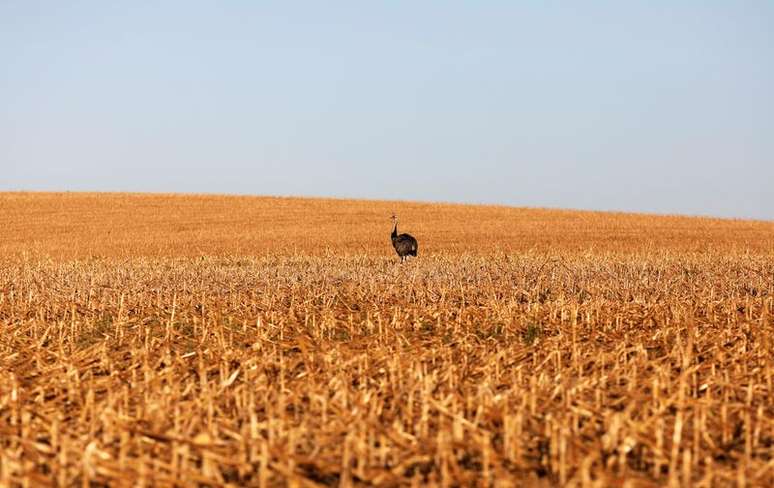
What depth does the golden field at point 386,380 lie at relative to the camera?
545 centimetres

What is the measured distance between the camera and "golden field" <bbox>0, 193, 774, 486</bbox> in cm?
545

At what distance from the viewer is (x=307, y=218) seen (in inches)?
1885

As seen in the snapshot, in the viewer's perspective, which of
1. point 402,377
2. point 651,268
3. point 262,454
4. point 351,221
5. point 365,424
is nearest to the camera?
point 262,454

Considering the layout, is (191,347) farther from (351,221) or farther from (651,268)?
(351,221)

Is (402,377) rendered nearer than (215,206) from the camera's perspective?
Yes

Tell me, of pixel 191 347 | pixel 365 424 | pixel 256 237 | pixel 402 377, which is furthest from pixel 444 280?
pixel 256 237

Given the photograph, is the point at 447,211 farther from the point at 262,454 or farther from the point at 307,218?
the point at 262,454

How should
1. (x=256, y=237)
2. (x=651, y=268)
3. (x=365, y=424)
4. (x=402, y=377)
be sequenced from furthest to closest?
(x=256, y=237)
(x=651, y=268)
(x=402, y=377)
(x=365, y=424)

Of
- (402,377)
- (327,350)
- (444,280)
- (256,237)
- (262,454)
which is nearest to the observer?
(262,454)

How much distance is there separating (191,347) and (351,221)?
36.8 m

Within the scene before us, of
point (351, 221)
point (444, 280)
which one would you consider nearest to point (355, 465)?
point (444, 280)

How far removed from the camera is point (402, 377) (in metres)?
7.77

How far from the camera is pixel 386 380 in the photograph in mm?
7570

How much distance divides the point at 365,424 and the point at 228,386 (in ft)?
7.23
